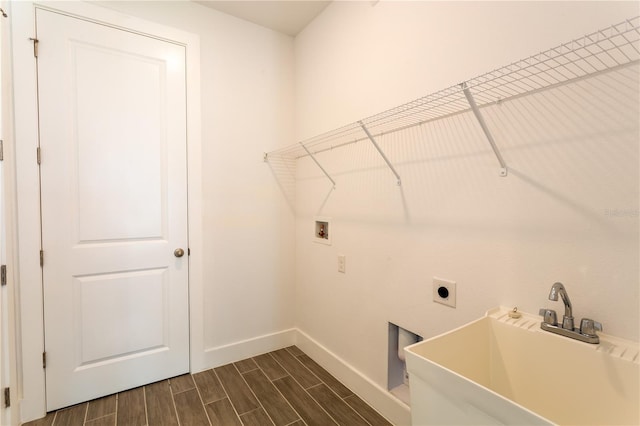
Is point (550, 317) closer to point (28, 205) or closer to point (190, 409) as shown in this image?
point (190, 409)

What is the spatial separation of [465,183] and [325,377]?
1.64 metres

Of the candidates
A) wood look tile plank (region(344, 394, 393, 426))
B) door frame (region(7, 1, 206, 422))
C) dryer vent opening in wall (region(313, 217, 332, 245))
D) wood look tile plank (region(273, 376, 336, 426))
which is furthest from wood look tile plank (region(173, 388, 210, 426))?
dryer vent opening in wall (region(313, 217, 332, 245))

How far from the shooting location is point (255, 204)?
2412 millimetres

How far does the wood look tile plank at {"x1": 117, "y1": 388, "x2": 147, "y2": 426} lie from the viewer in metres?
1.67

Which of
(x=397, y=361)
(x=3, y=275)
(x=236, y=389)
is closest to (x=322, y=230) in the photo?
(x=397, y=361)

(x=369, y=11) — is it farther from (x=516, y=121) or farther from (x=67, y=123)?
(x=67, y=123)

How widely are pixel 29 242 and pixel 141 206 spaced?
1.91 ft

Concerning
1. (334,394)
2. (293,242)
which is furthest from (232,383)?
(293,242)

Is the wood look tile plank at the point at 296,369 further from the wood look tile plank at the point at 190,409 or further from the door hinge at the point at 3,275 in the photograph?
the door hinge at the point at 3,275

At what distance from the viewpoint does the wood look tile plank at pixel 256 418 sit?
1.67 m

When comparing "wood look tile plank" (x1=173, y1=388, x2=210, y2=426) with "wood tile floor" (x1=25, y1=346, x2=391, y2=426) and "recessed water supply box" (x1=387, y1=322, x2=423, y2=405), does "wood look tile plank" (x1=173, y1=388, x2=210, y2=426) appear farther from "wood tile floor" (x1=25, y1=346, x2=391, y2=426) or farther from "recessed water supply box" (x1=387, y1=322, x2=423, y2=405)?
"recessed water supply box" (x1=387, y1=322, x2=423, y2=405)

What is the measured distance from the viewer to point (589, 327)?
920 millimetres

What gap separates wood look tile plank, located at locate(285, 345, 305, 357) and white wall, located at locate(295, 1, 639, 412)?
0.95 ft

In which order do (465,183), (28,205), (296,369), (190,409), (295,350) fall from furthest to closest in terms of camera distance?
(295,350) < (296,369) < (190,409) < (28,205) < (465,183)
